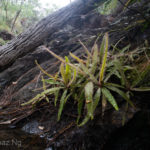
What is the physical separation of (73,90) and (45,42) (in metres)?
1.62

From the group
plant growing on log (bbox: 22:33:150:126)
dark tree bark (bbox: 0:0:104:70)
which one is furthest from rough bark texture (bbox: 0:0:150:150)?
plant growing on log (bbox: 22:33:150:126)

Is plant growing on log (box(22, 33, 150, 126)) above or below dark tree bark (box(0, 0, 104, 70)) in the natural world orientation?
below

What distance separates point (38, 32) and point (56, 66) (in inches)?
41.3

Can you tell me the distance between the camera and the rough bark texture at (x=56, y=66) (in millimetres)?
828

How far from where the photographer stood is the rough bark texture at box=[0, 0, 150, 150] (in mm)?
828

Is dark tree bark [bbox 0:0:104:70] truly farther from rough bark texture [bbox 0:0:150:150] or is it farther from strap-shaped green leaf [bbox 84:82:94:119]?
strap-shaped green leaf [bbox 84:82:94:119]

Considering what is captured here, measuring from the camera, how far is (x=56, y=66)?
5.75 feet

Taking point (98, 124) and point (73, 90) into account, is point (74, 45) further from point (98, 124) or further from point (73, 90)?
point (98, 124)

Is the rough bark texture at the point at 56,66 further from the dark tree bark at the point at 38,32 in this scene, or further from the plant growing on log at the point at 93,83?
the plant growing on log at the point at 93,83

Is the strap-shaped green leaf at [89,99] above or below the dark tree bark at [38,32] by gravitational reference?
below

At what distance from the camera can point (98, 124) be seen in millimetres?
866

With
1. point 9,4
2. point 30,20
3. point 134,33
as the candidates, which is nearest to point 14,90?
point 134,33

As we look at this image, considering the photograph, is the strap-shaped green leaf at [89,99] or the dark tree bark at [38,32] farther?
the dark tree bark at [38,32]

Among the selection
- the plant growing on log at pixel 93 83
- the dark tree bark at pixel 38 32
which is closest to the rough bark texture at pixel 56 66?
the dark tree bark at pixel 38 32
